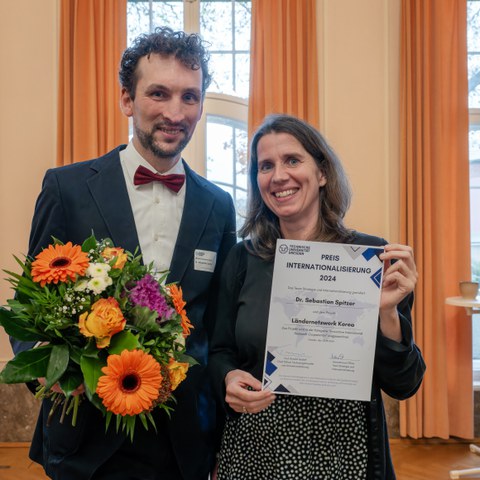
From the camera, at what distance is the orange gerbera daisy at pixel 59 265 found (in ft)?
4.26

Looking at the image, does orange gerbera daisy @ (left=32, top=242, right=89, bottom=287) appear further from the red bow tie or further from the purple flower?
the red bow tie

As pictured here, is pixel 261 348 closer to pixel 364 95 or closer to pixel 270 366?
pixel 270 366

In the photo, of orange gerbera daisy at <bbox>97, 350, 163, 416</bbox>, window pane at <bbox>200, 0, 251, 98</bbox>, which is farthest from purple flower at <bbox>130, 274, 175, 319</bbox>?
window pane at <bbox>200, 0, 251, 98</bbox>

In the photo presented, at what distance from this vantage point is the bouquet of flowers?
125 centimetres

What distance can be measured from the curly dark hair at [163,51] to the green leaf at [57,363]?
1.04m

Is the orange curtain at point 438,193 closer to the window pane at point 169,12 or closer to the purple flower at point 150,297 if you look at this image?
the window pane at point 169,12

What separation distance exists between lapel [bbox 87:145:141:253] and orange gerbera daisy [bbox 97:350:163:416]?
2.00 feet

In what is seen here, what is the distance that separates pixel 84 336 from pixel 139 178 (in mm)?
753

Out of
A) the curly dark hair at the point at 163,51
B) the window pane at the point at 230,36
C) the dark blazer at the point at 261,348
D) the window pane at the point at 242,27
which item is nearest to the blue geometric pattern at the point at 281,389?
the dark blazer at the point at 261,348

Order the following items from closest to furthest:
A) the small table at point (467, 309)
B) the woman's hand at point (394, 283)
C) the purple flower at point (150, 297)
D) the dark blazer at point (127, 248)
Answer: the purple flower at point (150, 297)
the woman's hand at point (394, 283)
the dark blazer at point (127, 248)
the small table at point (467, 309)

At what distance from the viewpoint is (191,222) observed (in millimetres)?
1933

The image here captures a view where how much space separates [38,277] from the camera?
1.30 m

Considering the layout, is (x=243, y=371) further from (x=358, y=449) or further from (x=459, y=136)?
(x=459, y=136)

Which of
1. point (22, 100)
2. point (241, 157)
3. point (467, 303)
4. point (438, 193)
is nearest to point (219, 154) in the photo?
point (241, 157)
